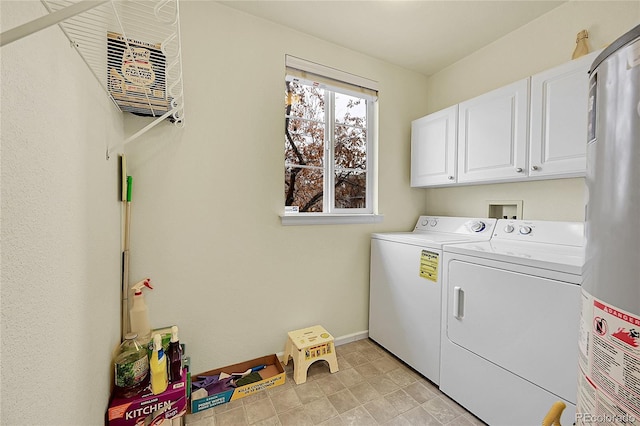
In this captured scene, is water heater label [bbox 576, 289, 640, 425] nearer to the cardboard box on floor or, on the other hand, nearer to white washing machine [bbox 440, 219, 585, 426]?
white washing machine [bbox 440, 219, 585, 426]

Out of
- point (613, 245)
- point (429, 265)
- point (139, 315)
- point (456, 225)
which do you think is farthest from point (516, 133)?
point (139, 315)

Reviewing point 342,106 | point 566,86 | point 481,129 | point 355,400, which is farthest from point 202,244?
point 566,86

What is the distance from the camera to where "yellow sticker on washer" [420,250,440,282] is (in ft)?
5.37

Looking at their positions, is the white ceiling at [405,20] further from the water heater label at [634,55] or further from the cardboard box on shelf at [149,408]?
the cardboard box on shelf at [149,408]

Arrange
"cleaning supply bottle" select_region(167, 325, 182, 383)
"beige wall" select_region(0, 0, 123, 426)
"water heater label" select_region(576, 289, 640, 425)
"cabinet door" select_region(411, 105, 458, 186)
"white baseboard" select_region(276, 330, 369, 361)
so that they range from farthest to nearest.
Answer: "white baseboard" select_region(276, 330, 369, 361) → "cabinet door" select_region(411, 105, 458, 186) → "cleaning supply bottle" select_region(167, 325, 182, 383) → "beige wall" select_region(0, 0, 123, 426) → "water heater label" select_region(576, 289, 640, 425)

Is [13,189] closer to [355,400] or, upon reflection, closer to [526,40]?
[355,400]

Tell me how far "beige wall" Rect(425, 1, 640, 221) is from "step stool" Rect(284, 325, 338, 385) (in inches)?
62.7

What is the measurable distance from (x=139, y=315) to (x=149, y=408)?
0.47 m

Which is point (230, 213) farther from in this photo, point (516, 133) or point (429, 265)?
point (516, 133)

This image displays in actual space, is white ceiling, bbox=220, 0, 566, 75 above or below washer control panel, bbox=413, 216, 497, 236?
above

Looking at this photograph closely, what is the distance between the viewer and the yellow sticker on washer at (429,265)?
5.37ft

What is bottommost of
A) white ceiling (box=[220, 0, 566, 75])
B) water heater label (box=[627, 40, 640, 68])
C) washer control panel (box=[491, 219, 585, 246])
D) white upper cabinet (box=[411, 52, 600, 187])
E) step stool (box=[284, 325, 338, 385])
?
step stool (box=[284, 325, 338, 385])

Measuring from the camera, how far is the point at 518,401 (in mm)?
1227

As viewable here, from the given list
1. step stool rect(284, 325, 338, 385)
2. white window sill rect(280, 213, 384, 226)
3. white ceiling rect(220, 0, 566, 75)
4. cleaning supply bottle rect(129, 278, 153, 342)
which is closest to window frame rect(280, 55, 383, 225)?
white window sill rect(280, 213, 384, 226)
